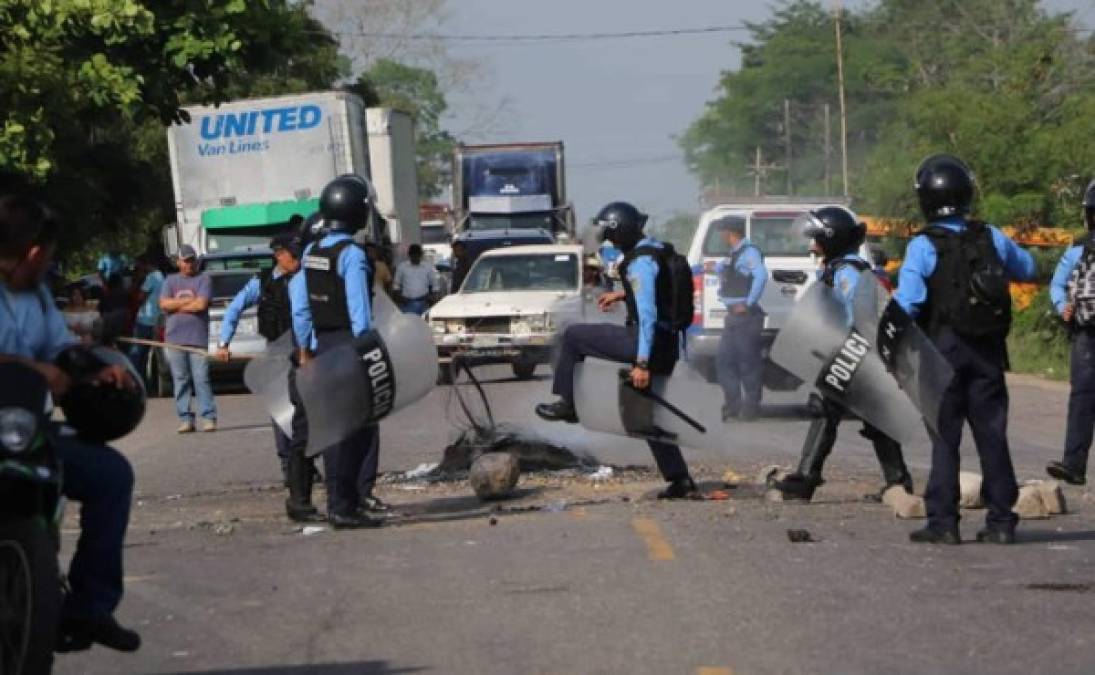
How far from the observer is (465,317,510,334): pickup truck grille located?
27.1 m

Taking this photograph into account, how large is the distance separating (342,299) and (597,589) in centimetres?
337

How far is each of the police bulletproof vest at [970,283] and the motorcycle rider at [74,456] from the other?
5.16 metres

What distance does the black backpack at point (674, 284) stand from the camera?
1335 centimetres

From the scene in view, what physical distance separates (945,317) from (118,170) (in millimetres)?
29637

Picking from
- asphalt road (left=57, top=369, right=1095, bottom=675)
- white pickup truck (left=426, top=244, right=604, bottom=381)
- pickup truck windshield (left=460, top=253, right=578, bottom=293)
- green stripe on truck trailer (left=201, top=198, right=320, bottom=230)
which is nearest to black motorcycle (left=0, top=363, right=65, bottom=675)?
asphalt road (left=57, top=369, right=1095, bottom=675)

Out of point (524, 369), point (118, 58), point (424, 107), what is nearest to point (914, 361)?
point (118, 58)

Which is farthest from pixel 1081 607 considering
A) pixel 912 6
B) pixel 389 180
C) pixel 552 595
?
pixel 912 6

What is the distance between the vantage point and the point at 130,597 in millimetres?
9789

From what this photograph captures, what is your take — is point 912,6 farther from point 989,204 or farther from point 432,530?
point 432,530

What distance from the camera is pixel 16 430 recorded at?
248 inches

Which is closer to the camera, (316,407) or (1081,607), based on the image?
(1081,607)

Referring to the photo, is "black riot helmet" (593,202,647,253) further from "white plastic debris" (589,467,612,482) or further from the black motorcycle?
the black motorcycle

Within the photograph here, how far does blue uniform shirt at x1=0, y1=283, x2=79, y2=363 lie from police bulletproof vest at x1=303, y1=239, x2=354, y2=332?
5.16 meters

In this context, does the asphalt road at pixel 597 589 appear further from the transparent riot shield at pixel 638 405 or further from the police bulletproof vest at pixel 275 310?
the police bulletproof vest at pixel 275 310
